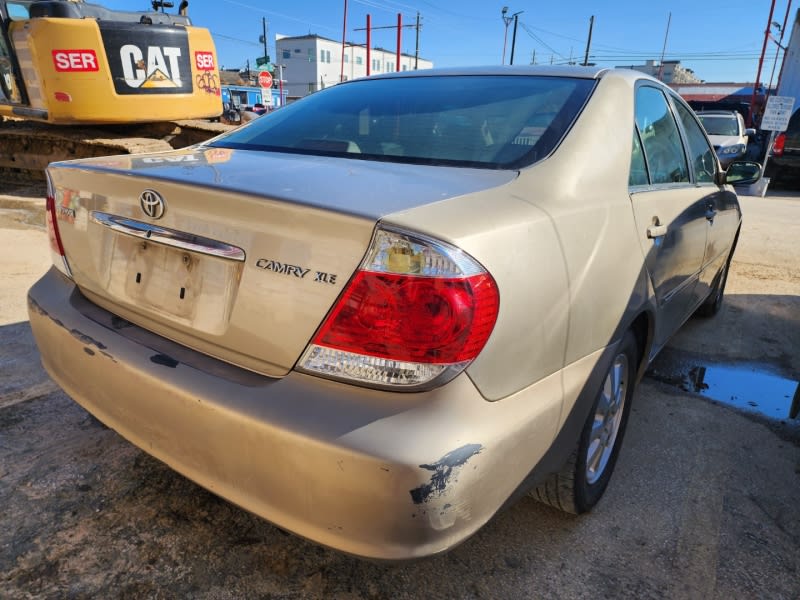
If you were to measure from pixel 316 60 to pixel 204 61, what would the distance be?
2643 inches

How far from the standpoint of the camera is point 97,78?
6812 mm

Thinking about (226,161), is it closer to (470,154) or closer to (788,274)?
(470,154)

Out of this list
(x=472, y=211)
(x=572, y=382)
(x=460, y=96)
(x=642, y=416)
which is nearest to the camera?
(x=472, y=211)

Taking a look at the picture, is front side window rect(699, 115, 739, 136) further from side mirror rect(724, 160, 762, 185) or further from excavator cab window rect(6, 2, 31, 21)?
excavator cab window rect(6, 2, 31, 21)

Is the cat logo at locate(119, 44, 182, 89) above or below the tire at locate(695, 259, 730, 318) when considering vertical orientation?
above

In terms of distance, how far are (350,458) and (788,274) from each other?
5.92 meters

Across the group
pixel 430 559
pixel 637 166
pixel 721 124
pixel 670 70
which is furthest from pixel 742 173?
pixel 670 70

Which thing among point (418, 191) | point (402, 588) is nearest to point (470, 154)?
point (418, 191)

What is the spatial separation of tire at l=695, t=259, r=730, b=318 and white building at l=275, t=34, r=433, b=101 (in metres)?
68.2

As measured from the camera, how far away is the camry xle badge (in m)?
1.48

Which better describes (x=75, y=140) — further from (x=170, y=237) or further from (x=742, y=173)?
(x=742, y=173)

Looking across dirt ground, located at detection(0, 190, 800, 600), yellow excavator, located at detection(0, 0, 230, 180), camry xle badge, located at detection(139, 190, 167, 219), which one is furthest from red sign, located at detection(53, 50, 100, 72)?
camry xle badge, located at detection(139, 190, 167, 219)

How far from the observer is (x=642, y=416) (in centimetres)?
276

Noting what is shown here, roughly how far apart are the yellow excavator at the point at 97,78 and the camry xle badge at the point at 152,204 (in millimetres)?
6387
